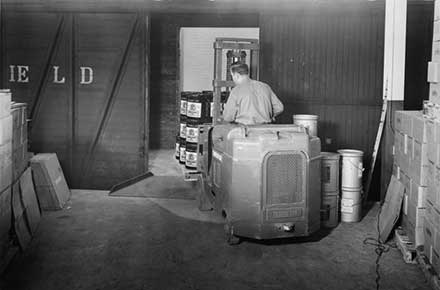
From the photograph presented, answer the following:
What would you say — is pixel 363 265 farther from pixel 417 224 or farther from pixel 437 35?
pixel 437 35

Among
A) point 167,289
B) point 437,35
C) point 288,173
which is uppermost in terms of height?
point 437,35

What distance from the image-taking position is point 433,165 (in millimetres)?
4590

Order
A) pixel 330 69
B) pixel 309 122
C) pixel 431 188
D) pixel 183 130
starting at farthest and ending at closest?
pixel 183 130 < pixel 330 69 < pixel 309 122 < pixel 431 188

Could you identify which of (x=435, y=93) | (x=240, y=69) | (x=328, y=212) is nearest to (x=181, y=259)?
(x=328, y=212)

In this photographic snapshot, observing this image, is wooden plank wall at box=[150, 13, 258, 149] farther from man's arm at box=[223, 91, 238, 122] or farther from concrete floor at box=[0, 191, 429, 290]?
man's arm at box=[223, 91, 238, 122]

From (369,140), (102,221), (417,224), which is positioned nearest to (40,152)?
(102,221)

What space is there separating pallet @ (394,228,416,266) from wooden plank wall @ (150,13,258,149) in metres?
6.28

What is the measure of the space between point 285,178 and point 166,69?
244 inches

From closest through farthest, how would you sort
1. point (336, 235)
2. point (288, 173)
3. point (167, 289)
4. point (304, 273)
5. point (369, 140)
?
point (167, 289)
point (304, 273)
point (288, 173)
point (336, 235)
point (369, 140)

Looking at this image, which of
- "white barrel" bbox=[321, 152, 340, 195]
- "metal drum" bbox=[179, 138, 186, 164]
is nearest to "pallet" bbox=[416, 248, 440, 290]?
"white barrel" bbox=[321, 152, 340, 195]

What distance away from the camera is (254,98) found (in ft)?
19.6

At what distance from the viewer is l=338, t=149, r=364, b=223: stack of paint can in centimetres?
642

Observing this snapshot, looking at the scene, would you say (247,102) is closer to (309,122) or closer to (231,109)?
(231,109)

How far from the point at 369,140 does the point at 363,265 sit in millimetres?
2996
